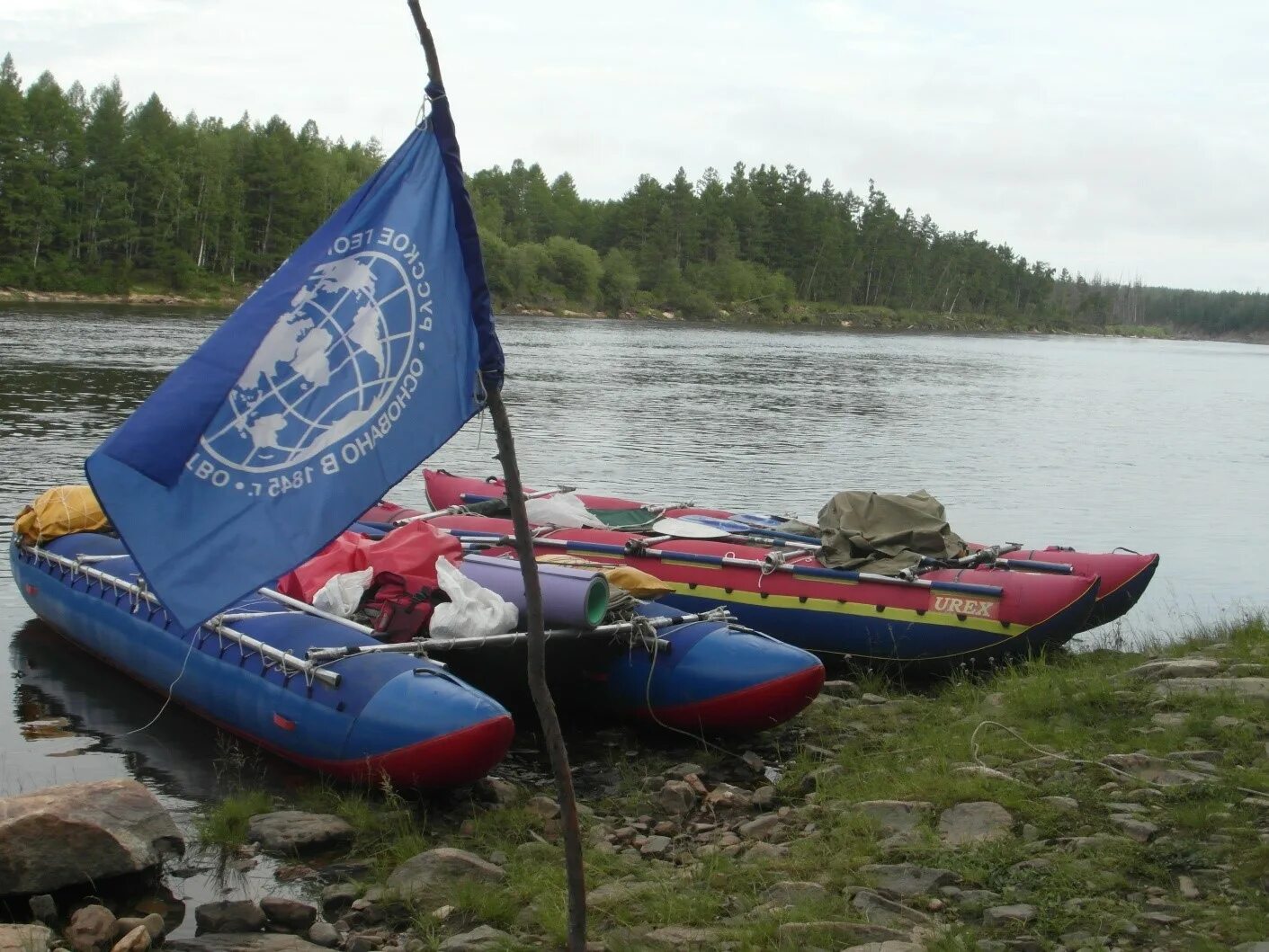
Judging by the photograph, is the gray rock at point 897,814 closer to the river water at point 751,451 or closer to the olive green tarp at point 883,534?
the river water at point 751,451

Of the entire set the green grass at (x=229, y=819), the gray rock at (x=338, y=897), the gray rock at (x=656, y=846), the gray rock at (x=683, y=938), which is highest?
the gray rock at (x=683, y=938)

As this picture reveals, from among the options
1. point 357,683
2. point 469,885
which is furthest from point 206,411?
point 357,683

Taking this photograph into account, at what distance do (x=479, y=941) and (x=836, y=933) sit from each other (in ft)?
5.59

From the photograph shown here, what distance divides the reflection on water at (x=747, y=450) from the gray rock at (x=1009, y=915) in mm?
5674

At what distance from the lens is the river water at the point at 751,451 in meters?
11.3

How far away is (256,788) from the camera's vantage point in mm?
9070

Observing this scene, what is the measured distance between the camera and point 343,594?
9.95 metres

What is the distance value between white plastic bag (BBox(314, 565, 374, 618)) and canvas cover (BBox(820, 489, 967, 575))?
485cm

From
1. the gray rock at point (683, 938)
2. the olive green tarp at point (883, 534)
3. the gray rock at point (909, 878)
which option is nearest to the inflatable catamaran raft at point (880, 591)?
the olive green tarp at point (883, 534)

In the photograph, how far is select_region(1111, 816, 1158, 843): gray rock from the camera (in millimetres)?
6055

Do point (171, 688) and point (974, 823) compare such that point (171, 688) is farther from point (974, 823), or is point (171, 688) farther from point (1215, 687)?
point (1215, 687)

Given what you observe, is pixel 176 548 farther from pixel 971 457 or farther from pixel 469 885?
pixel 971 457

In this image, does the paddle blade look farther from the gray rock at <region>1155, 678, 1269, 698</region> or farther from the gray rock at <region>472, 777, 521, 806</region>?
the gray rock at <region>1155, 678, 1269, 698</region>

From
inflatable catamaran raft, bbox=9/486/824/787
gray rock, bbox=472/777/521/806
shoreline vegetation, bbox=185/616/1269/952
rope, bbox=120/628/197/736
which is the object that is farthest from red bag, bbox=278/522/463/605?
gray rock, bbox=472/777/521/806
